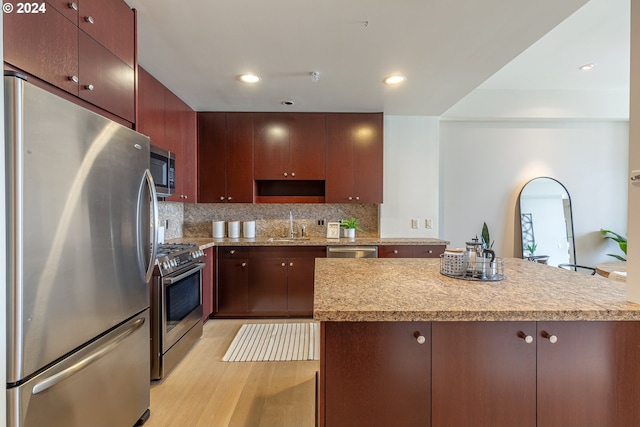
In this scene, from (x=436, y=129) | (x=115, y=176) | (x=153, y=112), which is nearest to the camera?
(x=115, y=176)

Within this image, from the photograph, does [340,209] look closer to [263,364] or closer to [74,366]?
[263,364]

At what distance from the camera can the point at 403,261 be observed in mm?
2035

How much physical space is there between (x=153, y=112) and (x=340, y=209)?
2398 millimetres

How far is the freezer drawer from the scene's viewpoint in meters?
1.02

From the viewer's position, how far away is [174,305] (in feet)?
7.38

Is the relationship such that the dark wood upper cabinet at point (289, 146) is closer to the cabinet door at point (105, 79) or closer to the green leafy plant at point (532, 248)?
the cabinet door at point (105, 79)

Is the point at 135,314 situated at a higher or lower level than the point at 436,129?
lower

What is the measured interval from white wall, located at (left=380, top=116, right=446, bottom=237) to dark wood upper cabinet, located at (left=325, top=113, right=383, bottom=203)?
24 cm

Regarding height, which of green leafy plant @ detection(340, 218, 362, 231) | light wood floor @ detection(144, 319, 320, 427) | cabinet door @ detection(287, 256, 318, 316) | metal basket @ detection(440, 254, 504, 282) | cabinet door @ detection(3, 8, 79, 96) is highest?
cabinet door @ detection(3, 8, 79, 96)

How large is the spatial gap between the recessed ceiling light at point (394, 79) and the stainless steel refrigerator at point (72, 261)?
209 centimetres

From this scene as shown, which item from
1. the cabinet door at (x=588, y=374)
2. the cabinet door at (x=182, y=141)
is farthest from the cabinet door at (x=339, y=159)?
Answer: the cabinet door at (x=588, y=374)

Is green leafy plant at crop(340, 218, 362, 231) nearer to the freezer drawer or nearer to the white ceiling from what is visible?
the white ceiling

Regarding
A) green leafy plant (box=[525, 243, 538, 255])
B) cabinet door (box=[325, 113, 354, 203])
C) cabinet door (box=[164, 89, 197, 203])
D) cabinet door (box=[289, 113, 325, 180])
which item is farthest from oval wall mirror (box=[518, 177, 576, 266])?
cabinet door (box=[164, 89, 197, 203])

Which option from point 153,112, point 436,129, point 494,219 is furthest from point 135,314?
point 494,219
